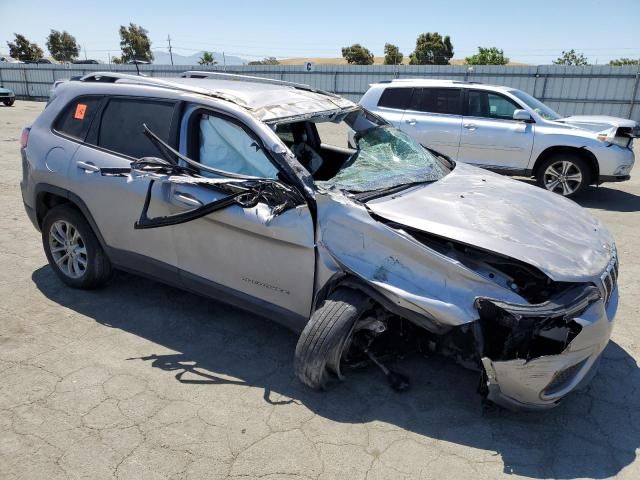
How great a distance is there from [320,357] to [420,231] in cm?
91

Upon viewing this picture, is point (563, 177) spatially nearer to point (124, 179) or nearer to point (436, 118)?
point (436, 118)

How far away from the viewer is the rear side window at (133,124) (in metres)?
3.59

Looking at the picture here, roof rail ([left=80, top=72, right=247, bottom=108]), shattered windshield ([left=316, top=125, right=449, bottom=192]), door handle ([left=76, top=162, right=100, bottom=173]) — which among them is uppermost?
roof rail ([left=80, top=72, right=247, bottom=108])

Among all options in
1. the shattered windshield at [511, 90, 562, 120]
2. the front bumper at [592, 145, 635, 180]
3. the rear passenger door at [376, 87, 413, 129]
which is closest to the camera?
the front bumper at [592, 145, 635, 180]

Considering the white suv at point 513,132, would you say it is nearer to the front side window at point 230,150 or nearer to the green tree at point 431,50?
the front side window at point 230,150

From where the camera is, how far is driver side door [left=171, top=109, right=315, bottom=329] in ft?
10.0

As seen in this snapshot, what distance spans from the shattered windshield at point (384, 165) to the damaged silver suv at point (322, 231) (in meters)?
0.02

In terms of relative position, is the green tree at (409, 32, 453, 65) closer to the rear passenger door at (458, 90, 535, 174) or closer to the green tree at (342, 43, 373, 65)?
the green tree at (342, 43, 373, 65)

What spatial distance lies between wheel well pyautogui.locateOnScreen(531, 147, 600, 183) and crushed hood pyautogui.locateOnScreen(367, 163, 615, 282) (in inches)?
188

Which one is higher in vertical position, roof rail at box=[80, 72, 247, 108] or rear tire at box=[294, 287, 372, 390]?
roof rail at box=[80, 72, 247, 108]

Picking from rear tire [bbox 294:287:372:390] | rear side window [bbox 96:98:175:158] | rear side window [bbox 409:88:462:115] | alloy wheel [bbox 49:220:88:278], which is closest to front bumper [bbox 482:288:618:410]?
rear tire [bbox 294:287:372:390]

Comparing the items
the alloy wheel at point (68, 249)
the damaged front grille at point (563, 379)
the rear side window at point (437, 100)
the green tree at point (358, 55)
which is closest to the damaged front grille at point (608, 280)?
the damaged front grille at point (563, 379)

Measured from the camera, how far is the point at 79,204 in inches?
154

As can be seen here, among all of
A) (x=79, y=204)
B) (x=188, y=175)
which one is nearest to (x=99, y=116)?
(x=79, y=204)
